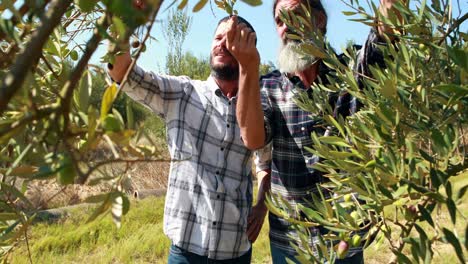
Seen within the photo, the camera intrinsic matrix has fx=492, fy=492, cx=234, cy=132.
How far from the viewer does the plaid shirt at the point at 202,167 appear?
134 cm

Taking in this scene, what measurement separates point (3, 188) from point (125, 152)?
0.59 ft

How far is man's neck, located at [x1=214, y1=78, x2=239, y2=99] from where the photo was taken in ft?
4.83

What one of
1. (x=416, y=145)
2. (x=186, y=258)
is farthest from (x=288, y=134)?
(x=416, y=145)

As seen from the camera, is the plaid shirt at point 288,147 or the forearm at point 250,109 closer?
the forearm at point 250,109

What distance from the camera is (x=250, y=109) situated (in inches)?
44.3

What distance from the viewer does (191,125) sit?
1.39 meters

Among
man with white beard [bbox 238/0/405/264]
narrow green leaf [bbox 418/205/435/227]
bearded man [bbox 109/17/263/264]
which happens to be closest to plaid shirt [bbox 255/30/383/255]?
man with white beard [bbox 238/0/405/264]

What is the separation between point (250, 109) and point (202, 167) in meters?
0.31

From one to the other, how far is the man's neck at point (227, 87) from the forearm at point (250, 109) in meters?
0.31

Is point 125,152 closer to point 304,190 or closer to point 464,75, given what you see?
point 464,75

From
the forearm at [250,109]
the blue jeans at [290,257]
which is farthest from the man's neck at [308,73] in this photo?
the blue jeans at [290,257]

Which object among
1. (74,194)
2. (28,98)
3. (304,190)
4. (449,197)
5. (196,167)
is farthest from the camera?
(74,194)

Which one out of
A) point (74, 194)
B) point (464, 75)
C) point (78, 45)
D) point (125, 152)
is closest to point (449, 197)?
point (464, 75)

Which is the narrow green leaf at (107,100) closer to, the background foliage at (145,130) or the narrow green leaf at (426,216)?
the background foliage at (145,130)
